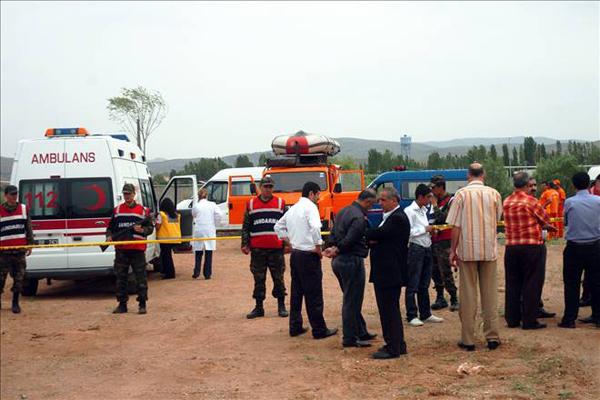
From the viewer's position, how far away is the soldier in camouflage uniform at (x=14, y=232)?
11.5 meters

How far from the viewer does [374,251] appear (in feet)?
25.8

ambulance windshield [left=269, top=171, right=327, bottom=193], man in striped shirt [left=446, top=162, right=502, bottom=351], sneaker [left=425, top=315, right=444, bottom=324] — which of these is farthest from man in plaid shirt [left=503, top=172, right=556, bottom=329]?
ambulance windshield [left=269, top=171, right=327, bottom=193]

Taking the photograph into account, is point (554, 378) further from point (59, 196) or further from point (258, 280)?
point (59, 196)

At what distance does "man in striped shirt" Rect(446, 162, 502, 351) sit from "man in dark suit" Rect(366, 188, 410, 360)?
2.14 feet

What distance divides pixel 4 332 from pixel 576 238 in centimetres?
808

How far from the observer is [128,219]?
11.2 m

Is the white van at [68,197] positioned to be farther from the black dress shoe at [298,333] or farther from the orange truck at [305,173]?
the orange truck at [305,173]

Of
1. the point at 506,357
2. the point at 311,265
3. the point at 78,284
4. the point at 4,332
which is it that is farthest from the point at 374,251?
the point at 78,284

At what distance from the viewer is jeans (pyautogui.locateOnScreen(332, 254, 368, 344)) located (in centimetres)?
830

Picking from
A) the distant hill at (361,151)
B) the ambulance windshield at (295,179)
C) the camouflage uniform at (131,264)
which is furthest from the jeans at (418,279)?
the distant hill at (361,151)

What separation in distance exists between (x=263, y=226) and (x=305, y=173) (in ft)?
30.1

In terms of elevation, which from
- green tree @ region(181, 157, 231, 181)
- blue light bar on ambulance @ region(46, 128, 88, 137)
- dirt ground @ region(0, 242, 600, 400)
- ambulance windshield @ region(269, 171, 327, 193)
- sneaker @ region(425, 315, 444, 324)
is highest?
blue light bar on ambulance @ region(46, 128, 88, 137)

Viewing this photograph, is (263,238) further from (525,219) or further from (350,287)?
(525,219)

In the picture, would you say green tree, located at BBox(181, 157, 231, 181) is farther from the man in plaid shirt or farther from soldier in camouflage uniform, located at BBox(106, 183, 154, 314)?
the man in plaid shirt
